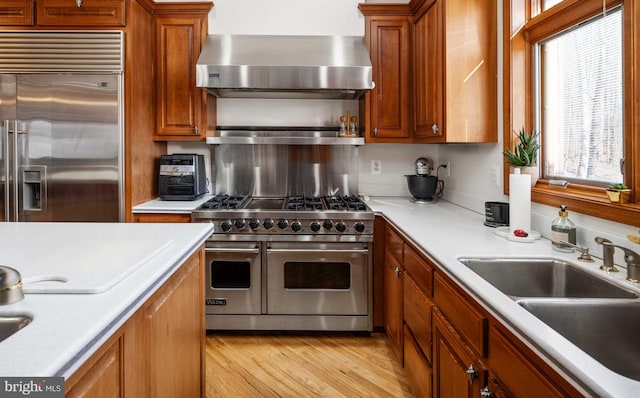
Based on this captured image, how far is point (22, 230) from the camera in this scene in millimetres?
1617

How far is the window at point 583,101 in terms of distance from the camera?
159 centimetres

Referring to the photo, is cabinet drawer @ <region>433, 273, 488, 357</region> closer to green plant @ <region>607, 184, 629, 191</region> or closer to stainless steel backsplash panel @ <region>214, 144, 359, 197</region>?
green plant @ <region>607, 184, 629, 191</region>

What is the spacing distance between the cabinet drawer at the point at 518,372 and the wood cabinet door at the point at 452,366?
0.10 metres

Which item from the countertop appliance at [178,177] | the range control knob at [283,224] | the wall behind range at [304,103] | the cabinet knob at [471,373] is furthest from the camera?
the wall behind range at [304,103]

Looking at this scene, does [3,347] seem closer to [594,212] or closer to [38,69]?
[594,212]

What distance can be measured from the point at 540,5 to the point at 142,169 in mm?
2682

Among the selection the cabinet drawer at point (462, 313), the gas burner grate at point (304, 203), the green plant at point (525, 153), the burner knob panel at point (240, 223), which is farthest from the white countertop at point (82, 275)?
the green plant at point (525, 153)

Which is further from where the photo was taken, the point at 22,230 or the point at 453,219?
the point at 453,219

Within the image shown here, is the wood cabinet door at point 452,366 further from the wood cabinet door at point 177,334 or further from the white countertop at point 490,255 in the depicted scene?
the wood cabinet door at point 177,334

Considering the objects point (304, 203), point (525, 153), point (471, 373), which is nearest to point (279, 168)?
point (304, 203)

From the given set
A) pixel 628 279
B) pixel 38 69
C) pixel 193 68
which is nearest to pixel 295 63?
pixel 193 68

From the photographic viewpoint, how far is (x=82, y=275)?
3.28 feet

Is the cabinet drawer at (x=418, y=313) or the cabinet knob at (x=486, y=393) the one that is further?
the cabinet drawer at (x=418, y=313)

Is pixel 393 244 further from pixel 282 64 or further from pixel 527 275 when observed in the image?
pixel 282 64
